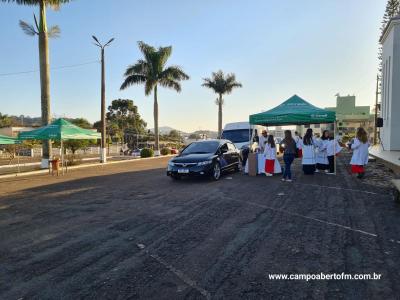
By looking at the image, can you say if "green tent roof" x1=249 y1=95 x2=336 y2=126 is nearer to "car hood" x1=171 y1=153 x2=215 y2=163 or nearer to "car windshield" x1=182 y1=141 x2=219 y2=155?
"car windshield" x1=182 y1=141 x2=219 y2=155

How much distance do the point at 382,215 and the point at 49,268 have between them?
6091mm

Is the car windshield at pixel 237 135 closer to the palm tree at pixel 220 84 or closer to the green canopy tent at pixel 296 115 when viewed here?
the green canopy tent at pixel 296 115

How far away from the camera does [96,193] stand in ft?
33.0

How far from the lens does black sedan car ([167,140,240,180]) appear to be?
11672 mm

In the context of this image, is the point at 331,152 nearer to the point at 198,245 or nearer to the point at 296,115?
the point at 296,115

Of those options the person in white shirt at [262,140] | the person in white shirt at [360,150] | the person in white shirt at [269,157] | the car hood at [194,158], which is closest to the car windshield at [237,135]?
the person in white shirt at [262,140]

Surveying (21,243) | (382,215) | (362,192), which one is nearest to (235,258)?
(21,243)

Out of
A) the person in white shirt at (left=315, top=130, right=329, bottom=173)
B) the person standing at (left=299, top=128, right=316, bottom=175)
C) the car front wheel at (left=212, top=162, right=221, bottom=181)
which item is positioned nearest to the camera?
the car front wheel at (left=212, top=162, right=221, bottom=181)

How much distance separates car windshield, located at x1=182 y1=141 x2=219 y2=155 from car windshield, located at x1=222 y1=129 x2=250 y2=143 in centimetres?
544

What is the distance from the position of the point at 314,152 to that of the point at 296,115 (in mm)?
1735

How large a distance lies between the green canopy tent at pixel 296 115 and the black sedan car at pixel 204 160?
2003 mm

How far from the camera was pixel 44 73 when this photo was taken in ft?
63.7

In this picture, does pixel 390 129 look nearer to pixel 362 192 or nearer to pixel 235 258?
pixel 362 192

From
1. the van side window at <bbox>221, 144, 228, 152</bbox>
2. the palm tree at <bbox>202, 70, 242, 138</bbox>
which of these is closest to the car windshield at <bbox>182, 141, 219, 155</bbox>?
the van side window at <bbox>221, 144, 228, 152</bbox>
